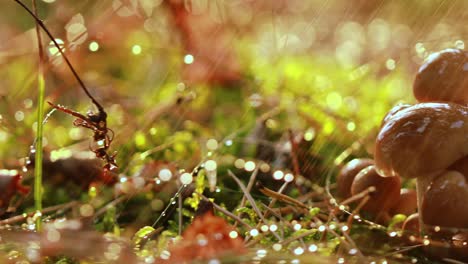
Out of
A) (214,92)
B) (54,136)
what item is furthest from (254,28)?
(54,136)

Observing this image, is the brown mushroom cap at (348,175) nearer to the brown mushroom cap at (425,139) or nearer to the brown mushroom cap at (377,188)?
the brown mushroom cap at (377,188)

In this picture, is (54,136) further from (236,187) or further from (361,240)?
(361,240)

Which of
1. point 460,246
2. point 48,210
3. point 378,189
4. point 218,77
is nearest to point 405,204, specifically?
point 378,189

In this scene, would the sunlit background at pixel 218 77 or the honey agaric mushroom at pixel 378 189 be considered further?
the sunlit background at pixel 218 77

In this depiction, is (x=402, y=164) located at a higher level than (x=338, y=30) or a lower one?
lower

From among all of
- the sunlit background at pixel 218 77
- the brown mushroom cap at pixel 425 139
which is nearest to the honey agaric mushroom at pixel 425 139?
the brown mushroom cap at pixel 425 139

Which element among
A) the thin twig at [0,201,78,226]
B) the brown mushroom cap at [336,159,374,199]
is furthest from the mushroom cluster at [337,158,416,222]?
the thin twig at [0,201,78,226]

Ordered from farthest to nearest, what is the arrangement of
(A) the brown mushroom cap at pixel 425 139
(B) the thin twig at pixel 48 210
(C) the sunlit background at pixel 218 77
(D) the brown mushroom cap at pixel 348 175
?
(C) the sunlit background at pixel 218 77
(D) the brown mushroom cap at pixel 348 175
(B) the thin twig at pixel 48 210
(A) the brown mushroom cap at pixel 425 139

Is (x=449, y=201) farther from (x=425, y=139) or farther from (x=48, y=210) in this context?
(x=48, y=210)
